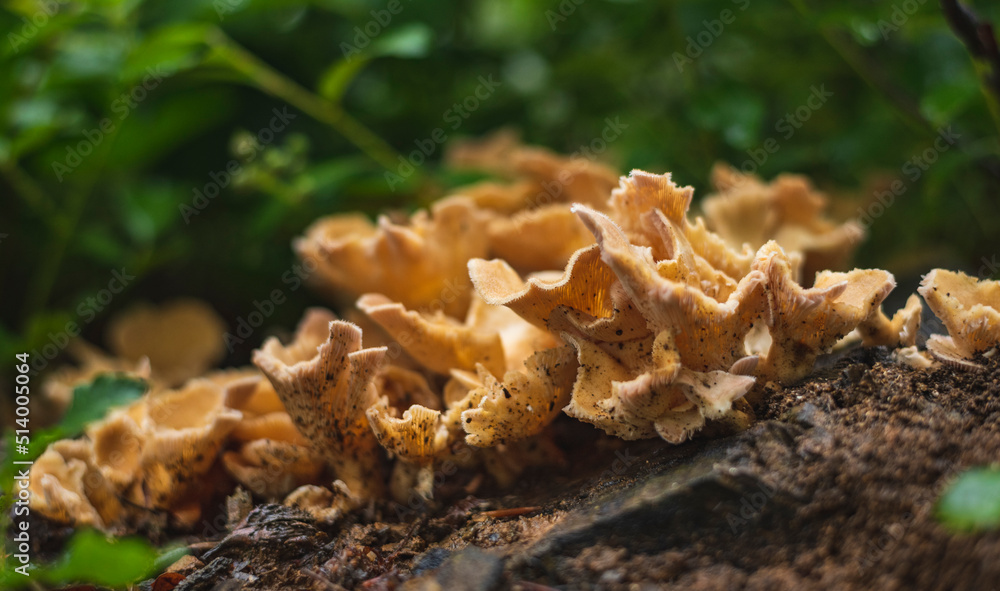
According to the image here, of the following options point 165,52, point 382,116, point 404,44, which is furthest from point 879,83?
point 165,52

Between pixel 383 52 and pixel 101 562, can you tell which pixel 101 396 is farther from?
pixel 383 52

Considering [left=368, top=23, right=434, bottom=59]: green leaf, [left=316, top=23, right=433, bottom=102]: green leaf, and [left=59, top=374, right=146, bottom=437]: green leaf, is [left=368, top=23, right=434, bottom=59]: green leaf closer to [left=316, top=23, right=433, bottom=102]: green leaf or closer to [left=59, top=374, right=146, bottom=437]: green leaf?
[left=316, top=23, right=433, bottom=102]: green leaf

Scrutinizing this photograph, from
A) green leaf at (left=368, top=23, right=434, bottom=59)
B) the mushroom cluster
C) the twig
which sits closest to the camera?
the mushroom cluster

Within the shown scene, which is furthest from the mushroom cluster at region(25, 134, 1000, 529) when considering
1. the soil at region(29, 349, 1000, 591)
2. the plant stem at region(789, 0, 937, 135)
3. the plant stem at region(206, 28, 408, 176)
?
the plant stem at region(789, 0, 937, 135)

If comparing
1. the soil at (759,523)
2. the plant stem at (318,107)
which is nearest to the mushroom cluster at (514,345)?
the soil at (759,523)

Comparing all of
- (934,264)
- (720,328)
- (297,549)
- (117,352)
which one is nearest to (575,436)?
(720,328)
